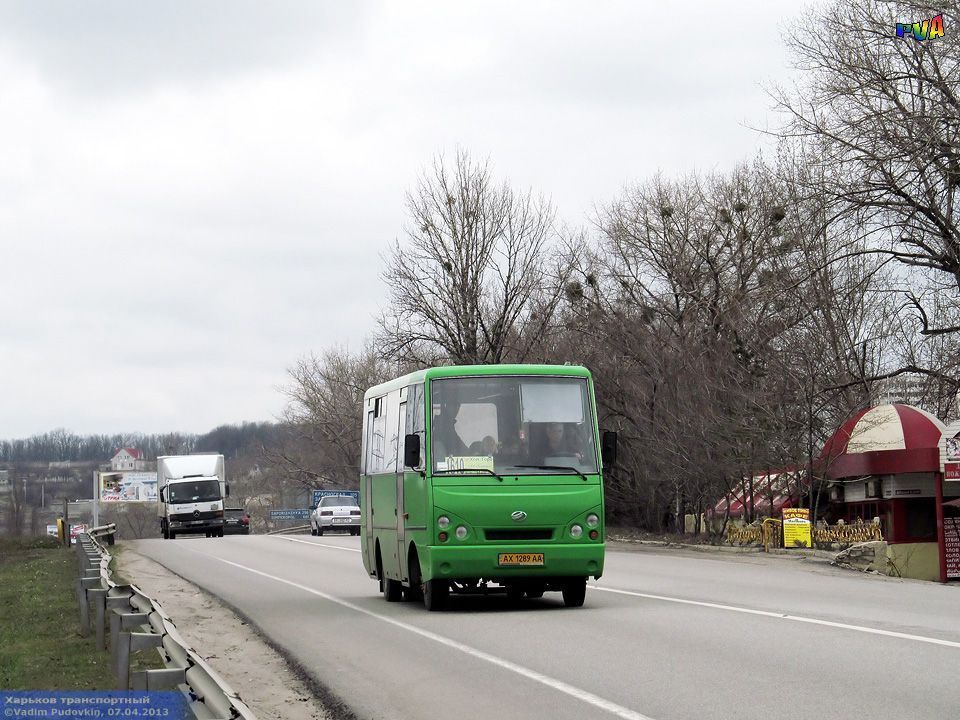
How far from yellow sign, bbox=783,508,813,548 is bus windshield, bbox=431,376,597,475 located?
15322 millimetres

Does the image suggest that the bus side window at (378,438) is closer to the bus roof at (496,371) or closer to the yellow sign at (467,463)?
the bus roof at (496,371)

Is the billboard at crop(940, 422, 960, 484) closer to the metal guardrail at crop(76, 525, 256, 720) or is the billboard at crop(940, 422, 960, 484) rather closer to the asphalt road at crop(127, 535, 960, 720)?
the asphalt road at crop(127, 535, 960, 720)

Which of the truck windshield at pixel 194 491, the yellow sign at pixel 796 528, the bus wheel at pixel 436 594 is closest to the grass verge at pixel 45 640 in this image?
the bus wheel at pixel 436 594

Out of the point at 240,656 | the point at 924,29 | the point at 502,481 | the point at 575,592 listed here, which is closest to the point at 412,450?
the point at 502,481

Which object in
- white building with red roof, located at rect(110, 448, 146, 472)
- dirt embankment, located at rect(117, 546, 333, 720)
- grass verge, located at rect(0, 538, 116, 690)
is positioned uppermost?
white building with red roof, located at rect(110, 448, 146, 472)

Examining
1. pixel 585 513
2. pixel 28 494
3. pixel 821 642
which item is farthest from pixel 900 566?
pixel 28 494

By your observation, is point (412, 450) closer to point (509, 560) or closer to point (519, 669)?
point (509, 560)

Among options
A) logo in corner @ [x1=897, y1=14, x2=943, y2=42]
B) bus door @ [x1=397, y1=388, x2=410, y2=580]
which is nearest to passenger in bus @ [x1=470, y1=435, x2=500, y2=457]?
bus door @ [x1=397, y1=388, x2=410, y2=580]

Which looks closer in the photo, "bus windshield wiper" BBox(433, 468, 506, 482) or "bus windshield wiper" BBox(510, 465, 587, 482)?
"bus windshield wiper" BBox(433, 468, 506, 482)

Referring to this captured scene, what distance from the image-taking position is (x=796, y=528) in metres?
31.2

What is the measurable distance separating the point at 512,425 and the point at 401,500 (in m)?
1.95

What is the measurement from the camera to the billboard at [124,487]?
112981 millimetres

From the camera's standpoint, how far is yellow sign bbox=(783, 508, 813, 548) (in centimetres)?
3111

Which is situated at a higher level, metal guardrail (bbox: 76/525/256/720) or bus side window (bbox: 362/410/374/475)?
bus side window (bbox: 362/410/374/475)
